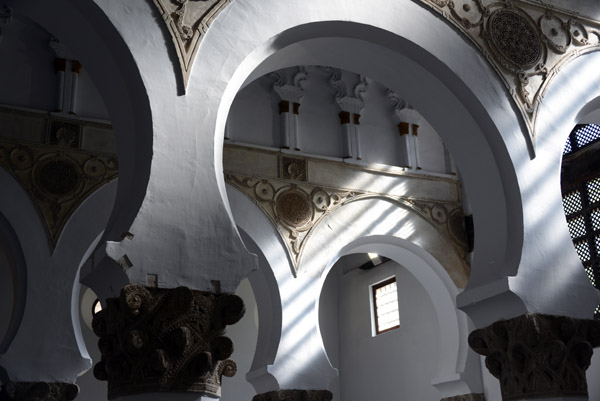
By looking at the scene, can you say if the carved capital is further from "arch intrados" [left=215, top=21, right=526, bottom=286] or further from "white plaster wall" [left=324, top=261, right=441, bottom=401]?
"white plaster wall" [left=324, top=261, right=441, bottom=401]

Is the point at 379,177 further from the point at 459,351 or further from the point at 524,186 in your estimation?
the point at 524,186

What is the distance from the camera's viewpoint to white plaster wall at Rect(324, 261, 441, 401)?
11.3 meters

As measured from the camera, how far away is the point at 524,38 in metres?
5.59

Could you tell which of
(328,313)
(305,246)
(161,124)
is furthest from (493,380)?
(161,124)

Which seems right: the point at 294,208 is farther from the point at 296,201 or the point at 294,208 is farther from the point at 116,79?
the point at 116,79

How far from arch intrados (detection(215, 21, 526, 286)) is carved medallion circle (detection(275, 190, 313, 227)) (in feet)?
Result: 10.7

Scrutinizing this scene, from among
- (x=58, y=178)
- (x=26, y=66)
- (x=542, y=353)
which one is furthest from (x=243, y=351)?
(x=542, y=353)

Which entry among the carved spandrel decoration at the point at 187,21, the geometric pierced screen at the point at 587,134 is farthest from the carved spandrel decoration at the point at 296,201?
the carved spandrel decoration at the point at 187,21

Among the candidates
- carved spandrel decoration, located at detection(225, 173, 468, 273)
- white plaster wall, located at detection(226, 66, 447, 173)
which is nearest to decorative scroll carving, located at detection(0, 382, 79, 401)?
carved spandrel decoration, located at detection(225, 173, 468, 273)

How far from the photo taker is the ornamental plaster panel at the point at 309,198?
8422 millimetres

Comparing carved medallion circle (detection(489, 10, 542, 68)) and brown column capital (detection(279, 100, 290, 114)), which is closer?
carved medallion circle (detection(489, 10, 542, 68))

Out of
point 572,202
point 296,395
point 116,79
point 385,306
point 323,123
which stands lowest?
point 296,395

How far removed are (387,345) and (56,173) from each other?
22.1 ft

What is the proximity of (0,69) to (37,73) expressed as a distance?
0.39 meters
